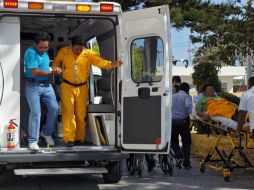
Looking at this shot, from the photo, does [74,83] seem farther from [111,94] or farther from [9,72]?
[9,72]

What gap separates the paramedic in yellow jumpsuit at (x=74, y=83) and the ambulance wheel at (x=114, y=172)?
27.1 inches

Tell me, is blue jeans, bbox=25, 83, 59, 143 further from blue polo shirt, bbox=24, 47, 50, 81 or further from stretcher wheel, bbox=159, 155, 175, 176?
stretcher wheel, bbox=159, 155, 175, 176

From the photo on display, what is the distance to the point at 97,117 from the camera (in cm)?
863

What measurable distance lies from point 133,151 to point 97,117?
795 millimetres

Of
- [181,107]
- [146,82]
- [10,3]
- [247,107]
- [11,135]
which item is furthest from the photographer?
[181,107]

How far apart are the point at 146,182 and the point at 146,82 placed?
174cm

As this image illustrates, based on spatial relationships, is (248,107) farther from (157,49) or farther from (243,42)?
(243,42)

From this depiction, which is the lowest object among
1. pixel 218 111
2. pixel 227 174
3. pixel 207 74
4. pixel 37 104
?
pixel 227 174

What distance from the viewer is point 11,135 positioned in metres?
A: 7.83

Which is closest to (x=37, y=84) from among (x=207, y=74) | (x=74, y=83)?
(x=74, y=83)

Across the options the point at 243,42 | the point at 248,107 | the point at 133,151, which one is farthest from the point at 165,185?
the point at 243,42

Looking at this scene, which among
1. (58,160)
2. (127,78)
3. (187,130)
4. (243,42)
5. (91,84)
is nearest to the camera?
(58,160)

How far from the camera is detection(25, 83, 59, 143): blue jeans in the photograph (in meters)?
8.16

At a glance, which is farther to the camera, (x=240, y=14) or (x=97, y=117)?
(x=240, y=14)
